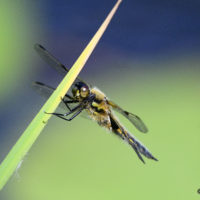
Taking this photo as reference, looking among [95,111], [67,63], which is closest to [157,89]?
[67,63]

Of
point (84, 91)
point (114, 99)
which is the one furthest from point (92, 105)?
point (114, 99)

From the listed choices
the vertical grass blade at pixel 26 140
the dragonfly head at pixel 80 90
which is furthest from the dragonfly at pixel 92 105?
the vertical grass blade at pixel 26 140

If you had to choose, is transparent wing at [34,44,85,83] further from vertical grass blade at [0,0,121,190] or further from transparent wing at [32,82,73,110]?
vertical grass blade at [0,0,121,190]

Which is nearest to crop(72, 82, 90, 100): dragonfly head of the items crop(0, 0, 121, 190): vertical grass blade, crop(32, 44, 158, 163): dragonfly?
crop(32, 44, 158, 163): dragonfly

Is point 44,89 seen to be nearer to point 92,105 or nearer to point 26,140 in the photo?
point 92,105

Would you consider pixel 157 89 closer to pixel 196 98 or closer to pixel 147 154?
pixel 196 98

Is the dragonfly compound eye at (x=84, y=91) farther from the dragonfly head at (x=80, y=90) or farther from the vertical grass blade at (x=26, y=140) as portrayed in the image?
the vertical grass blade at (x=26, y=140)
